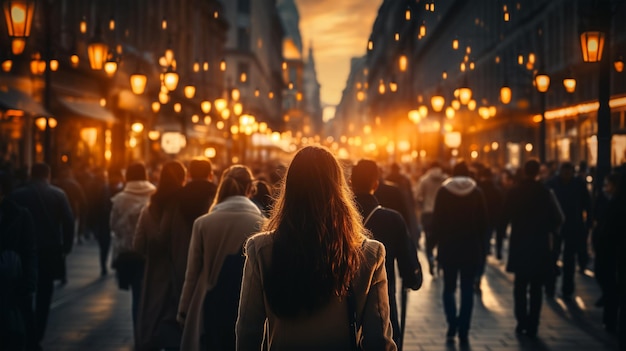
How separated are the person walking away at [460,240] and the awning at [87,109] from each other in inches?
736

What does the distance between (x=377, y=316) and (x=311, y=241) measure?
0.41 metres

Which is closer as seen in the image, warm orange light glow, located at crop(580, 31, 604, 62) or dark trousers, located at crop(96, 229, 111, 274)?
warm orange light glow, located at crop(580, 31, 604, 62)

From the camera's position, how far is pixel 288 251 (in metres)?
3.44

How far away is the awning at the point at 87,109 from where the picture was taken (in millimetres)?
26594

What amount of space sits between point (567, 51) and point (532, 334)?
25.8 meters

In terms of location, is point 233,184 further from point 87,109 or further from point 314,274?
point 87,109

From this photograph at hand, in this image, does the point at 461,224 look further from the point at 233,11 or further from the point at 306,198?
the point at 233,11

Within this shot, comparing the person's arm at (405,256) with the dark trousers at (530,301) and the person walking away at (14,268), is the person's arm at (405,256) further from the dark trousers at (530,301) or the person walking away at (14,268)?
the dark trousers at (530,301)

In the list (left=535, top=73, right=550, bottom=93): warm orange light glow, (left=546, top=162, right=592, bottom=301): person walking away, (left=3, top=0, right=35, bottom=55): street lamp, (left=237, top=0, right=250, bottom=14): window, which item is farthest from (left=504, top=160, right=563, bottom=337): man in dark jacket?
(left=237, top=0, right=250, bottom=14): window

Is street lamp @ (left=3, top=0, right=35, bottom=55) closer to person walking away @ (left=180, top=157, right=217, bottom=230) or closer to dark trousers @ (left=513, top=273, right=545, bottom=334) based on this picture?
person walking away @ (left=180, top=157, right=217, bottom=230)

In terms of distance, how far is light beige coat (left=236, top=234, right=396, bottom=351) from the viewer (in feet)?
11.4

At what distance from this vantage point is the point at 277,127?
124 m

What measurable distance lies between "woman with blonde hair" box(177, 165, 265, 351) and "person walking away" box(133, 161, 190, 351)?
1129 mm

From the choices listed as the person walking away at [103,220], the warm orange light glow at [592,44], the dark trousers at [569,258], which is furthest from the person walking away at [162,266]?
the person walking away at [103,220]
